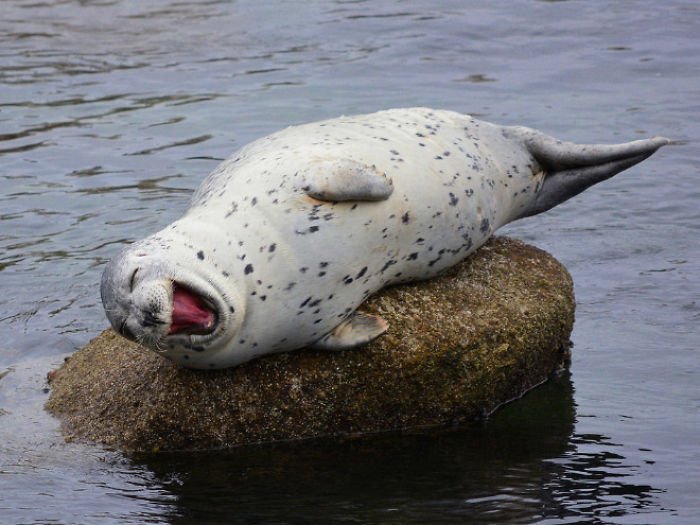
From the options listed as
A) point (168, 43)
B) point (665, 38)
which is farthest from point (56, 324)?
point (665, 38)

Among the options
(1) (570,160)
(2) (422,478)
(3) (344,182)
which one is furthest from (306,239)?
(1) (570,160)

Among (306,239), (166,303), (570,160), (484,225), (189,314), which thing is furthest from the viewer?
(570,160)

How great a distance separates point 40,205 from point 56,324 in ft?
7.87

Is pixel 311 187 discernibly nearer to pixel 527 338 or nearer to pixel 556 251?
pixel 527 338

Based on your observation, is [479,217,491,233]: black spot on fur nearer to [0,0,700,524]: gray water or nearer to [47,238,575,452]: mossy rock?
[47,238,575,452]: mossy rock

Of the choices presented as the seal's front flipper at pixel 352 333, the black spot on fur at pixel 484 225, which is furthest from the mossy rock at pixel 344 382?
the black spot on fur at pixel 484 225

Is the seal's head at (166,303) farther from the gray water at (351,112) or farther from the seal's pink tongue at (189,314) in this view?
the gray water at (351,112)

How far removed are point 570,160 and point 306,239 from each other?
2.19m

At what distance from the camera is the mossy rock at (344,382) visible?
5.98 m

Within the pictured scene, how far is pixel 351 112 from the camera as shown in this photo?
1188 centimetres

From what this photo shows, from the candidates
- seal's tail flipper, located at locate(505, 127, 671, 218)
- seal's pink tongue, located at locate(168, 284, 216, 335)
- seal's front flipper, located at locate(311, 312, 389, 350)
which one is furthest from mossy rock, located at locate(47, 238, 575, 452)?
seal's tail flipper, located at locate(505, 127, 671, 218)

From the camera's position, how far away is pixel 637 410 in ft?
20.5

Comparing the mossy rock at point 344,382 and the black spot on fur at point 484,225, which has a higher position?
the black spot on fur at point 484,225

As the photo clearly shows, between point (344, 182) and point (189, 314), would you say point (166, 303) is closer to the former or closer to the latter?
point (189, 314)
